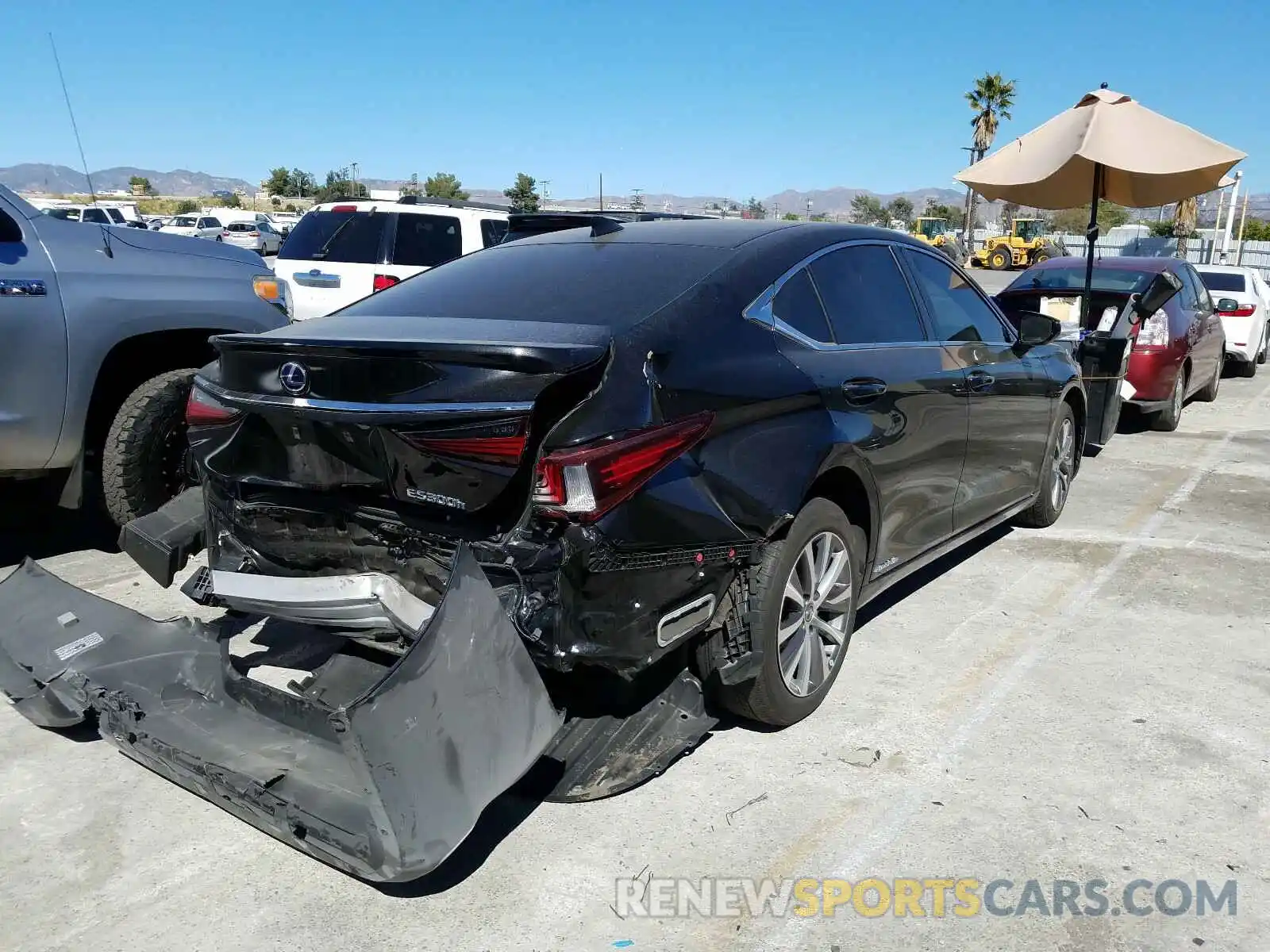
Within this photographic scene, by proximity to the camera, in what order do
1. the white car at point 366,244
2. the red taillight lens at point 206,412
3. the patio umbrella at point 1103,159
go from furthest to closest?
the white car at point 366,244, the patio umbrella at point 1103,159, the red taillight lens at point 206,412

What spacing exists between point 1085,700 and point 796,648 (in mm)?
1231

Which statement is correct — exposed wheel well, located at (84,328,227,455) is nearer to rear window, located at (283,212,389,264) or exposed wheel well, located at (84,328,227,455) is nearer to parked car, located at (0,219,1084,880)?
parked car, located at (0,219,1084,880)

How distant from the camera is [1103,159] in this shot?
27.8ft

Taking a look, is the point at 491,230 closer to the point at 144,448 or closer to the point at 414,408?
the point at 144,448

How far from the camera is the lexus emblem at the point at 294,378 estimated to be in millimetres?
3064

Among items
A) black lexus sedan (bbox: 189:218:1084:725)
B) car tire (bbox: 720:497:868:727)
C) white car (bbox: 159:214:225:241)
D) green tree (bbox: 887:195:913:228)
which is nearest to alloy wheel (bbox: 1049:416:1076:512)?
black lexus sedan (bbox: 189:218:1084:725)

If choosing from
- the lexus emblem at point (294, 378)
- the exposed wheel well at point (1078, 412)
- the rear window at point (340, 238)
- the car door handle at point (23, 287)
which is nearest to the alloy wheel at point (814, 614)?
the lexus emblem at point (294, 378)

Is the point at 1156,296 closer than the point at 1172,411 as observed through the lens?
Yes

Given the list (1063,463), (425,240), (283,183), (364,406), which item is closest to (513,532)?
(364,406)

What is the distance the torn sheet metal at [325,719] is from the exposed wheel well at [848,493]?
135 cm

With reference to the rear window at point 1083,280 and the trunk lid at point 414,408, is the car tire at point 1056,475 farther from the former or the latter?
the trunk lid at point 414,408

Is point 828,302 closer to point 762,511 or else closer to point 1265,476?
point 762,511

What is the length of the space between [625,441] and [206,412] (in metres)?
1.47

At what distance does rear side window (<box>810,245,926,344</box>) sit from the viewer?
13.3 ft
